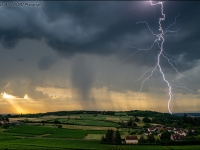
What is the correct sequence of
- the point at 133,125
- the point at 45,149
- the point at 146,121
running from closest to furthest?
the point at 45,149 → the point at 133,125 → the point at 146,121

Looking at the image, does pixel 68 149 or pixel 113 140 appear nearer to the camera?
pixel 68 149

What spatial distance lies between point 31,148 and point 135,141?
3031 centimetres

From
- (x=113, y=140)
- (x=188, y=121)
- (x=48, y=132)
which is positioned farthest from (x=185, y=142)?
(x=188, y=121)

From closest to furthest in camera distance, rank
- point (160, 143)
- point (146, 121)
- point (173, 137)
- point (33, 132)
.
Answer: point (160, 143), point (173, 137), point (33, 132), point (146, 121)

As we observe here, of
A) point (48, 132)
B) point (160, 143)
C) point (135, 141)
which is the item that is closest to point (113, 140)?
point (135, 141)

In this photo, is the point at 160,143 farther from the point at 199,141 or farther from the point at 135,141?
the point at 199,141

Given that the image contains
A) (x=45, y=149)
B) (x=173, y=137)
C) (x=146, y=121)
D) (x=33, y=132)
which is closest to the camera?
(x=45, y=149)

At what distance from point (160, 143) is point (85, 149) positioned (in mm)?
23724

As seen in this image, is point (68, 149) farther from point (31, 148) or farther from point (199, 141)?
point (199, 141)

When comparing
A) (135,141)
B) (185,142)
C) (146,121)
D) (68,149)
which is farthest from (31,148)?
(146,121)

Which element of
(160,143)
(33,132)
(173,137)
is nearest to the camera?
(160,143)

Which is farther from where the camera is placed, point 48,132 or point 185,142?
point 48,132

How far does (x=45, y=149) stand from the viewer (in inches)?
2020

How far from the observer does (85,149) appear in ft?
170
